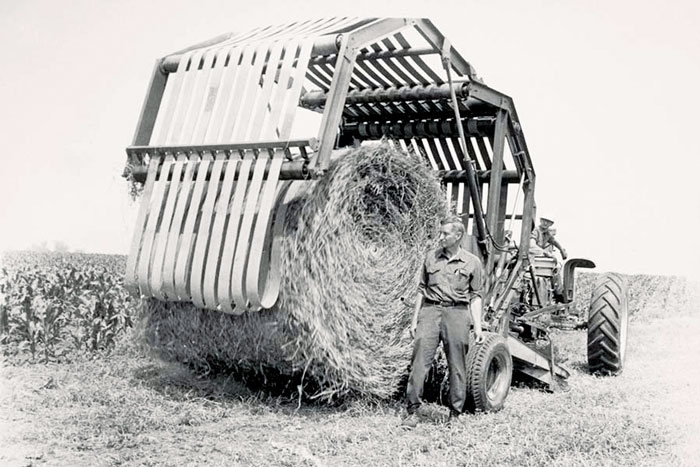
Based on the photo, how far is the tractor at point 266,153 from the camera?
17.0 ft

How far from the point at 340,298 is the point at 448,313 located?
86 cm

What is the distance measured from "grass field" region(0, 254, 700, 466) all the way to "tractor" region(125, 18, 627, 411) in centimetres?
64

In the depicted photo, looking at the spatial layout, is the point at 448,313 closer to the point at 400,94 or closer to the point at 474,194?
the point at 474,194

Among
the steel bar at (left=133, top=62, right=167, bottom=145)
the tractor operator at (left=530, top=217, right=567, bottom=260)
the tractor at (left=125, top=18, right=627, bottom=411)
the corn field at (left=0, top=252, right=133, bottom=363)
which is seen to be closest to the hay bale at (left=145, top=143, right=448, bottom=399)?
the tractor at (left=125, top=18, right=627, bottom=411)

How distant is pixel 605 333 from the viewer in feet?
26.1

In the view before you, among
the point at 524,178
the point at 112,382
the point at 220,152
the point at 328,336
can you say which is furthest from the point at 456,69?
the point at 112,382

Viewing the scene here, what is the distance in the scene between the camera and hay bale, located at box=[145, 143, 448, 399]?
205 inches

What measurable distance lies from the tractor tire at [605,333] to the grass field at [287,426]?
58cm

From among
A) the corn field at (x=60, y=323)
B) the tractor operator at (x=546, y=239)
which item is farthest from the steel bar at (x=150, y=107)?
the tractor operator at (x=546, y=239)

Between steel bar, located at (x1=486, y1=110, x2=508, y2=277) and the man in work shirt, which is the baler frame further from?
the man in work shirt

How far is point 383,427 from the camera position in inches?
209

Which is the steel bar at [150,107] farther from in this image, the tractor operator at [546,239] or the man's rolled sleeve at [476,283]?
the tractor operator at [546,239]

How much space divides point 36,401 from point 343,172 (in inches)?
118

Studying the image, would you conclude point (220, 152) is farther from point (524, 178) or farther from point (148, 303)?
point (524, 178)
